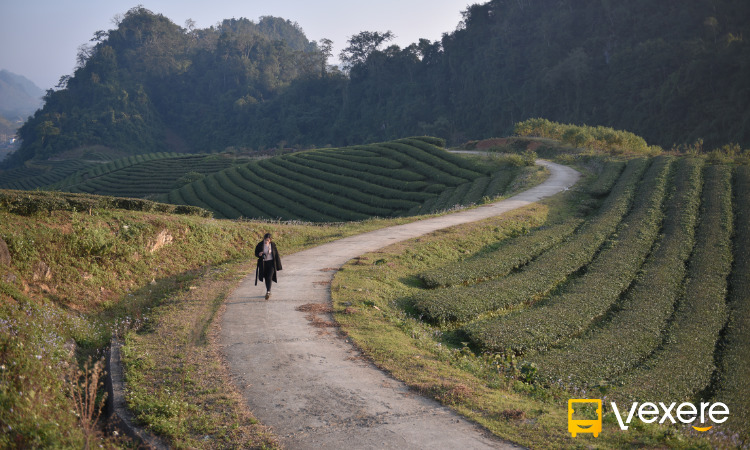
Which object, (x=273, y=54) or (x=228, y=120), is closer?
(x=228, y=120)

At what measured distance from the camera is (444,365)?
33.7 feet

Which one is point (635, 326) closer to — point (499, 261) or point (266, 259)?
point (499, 261)

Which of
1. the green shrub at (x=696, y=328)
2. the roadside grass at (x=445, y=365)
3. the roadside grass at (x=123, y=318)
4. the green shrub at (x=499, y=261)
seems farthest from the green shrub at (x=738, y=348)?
the roadside grass at (x=123, y=318)

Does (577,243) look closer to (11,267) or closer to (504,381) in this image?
(504,381)

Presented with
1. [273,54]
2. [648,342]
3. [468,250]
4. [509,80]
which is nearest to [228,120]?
[273,54]

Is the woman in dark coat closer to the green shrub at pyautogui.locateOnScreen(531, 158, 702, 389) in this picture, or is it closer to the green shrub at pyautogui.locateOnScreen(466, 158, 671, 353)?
the green shrub at pyautogui.locateOnScreen(466, 158, 671, 353)

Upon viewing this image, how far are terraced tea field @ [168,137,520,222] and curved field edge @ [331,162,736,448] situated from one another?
23.7 m

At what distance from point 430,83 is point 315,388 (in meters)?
111

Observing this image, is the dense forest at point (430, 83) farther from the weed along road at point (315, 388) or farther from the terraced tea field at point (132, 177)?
the weed along road at point (315, 388)

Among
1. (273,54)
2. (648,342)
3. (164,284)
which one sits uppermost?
(273,54)

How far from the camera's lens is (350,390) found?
27.8 ft

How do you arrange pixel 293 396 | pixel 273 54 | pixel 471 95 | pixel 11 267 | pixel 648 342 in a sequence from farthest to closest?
pixel 273 54 → pixel 471 95 → pixel 648 342 → pixel 11 267 → pixel 293 396

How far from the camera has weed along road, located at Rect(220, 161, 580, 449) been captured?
7.05 meters

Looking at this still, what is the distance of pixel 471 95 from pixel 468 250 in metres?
85.9
